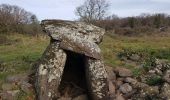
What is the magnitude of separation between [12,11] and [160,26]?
18387 millimetres

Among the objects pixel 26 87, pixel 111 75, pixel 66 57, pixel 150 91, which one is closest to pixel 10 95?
pixel 26 87

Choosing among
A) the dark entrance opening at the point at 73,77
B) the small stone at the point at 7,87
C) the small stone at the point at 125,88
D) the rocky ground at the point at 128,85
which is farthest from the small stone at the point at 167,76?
the small stone at the point at 7,87

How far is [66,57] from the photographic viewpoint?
41.9 feet

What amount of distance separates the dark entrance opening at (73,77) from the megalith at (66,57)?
46 millimetres

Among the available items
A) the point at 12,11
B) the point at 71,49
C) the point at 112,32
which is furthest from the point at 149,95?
the point at 12,11

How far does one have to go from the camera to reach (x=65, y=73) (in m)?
13.6

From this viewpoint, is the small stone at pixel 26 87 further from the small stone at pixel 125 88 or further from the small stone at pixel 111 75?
the small stone at pixel 125 88

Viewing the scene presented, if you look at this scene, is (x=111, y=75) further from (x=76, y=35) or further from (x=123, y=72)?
(x=76, y=35)

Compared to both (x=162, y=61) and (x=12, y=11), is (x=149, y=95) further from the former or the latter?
(x=12, y=11)

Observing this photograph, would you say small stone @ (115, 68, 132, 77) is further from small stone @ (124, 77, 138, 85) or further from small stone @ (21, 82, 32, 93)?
small stone @ (21, 82, 32, 93)

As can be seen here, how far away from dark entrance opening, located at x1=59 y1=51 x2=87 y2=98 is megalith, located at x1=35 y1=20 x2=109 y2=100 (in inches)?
1.8

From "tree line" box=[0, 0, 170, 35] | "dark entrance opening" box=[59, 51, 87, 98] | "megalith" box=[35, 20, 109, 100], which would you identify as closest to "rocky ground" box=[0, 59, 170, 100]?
"dark entrance opening" box=[59, 51, 87, 98]

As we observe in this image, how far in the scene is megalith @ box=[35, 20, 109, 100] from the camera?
40.0 feet

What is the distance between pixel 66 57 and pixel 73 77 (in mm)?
956
